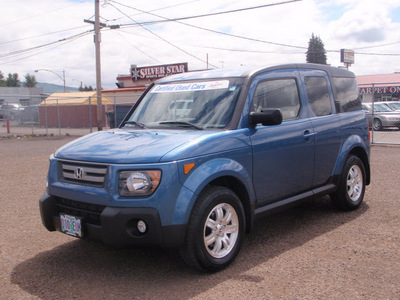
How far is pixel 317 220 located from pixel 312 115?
1392 millimetres

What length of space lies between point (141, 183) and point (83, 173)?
62cm

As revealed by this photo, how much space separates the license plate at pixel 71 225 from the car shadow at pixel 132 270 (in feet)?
1.37

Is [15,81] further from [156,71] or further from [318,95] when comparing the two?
[318,95]

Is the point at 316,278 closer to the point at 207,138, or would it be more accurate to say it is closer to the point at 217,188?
the point at 217,188

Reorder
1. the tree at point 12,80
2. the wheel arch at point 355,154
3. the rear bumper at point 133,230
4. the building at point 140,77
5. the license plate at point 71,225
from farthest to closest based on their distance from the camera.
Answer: the tree at point 12,80 → the building at point 140,77 → the wheel arch at point 355,154 → the license plate at point 71,225 → the rear bumper at point 133,230

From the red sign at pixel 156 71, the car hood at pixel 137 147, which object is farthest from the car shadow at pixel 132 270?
the red sign at pixel 156 71

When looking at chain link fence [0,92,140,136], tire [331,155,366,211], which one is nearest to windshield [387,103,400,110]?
chain link fence [0,92,140,136]

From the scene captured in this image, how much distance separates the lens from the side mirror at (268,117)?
407cm

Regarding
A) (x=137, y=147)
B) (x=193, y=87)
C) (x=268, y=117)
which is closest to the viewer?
(x=137, y=147)

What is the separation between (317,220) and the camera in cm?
Result: 546

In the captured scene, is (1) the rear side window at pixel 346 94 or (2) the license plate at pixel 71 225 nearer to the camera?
(2) the license plate at pixel 71 225

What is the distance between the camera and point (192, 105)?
14.8 ft

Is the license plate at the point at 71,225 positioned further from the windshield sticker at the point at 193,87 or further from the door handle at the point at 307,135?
the door handle at the point at 307,135

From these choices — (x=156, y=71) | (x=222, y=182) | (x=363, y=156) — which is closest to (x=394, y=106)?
(x=363, y=156)
